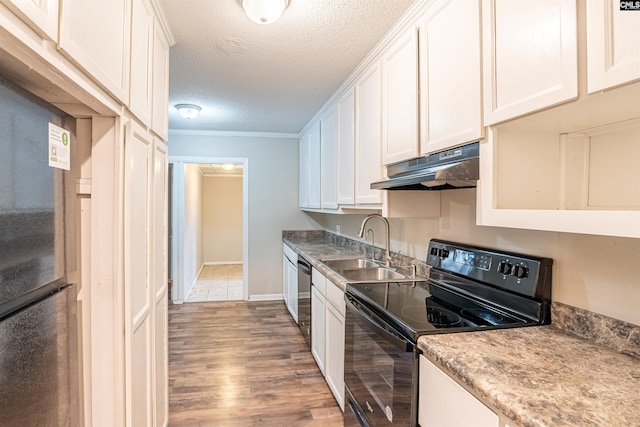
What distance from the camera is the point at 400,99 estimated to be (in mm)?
1827

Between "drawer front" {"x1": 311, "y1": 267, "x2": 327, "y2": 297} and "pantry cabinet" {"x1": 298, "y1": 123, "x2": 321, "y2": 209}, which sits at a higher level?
"pantry cabinet" {"x1": 298, "y1": 123, "x2": 321, "y2": 209}

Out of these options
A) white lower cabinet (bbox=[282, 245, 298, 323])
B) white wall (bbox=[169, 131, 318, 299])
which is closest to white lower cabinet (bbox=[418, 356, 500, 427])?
white lower cabinet (bbox=[282, 245, 298, 323])

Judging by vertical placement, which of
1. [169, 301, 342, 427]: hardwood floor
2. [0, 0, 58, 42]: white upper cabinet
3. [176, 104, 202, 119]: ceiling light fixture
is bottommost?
[169, 301, 342, 427]: hardwood floor

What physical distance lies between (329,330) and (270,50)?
1.92 meters

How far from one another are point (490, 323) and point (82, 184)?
62.8 inches

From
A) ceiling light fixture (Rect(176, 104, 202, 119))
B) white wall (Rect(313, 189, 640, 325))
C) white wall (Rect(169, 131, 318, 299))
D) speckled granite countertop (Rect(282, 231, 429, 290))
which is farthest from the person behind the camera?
white wall (Rect(169, 131, 318, 299))

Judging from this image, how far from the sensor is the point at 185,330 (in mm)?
3531

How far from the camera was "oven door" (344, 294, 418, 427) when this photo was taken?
122 cm

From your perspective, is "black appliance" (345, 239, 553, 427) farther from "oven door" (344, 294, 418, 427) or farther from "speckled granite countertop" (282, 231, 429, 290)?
"speckled granite countertop" (282, 231, 429, 290)

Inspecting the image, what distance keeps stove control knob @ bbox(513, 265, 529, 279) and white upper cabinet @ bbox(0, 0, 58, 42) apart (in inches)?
64.8

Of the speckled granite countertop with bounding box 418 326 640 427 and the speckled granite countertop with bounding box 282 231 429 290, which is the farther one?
the speckled granite countertop with bounding box 282 231 429 290

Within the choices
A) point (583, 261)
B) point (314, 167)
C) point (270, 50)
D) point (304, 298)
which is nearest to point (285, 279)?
point (304, 298)

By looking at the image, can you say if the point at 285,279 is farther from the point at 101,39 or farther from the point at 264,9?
the point at 101,39

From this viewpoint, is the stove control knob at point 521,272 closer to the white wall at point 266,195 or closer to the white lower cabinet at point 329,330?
the white lower cabinet at point 329,330
